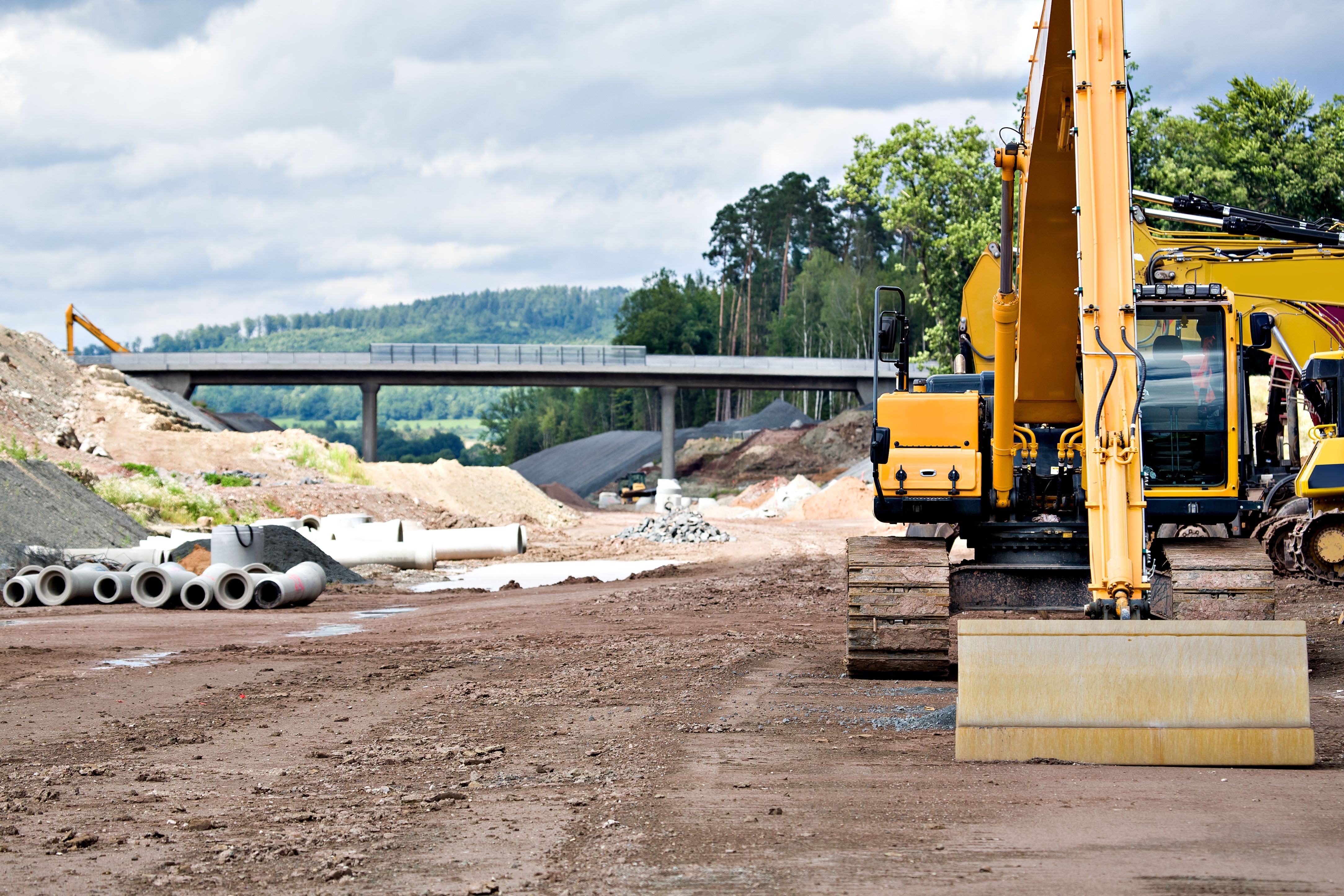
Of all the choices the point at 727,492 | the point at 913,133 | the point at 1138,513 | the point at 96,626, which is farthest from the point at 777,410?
the point at 1138,513

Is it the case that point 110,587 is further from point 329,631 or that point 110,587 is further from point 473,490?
point 473,490

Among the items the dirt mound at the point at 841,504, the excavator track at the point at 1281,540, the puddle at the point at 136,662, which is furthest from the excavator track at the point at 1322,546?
the dirt mound at the point at 841,504

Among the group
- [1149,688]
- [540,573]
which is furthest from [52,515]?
[1149,688]

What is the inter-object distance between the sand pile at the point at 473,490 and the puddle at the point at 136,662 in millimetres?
27172

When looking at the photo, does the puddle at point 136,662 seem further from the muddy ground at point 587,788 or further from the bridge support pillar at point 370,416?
the bridge support pillar at point 370,416

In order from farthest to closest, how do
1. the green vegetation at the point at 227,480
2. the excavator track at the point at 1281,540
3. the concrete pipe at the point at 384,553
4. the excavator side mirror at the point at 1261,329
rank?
the green vegetation at the point at 227,480 → the concrete pipe at the point at 384,553 → the excavator track at the point at 1281,540 → the excavator side mirror at the point at 1261,329

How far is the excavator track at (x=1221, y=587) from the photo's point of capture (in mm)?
9203

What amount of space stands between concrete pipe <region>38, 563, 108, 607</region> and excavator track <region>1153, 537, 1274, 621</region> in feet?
52.8

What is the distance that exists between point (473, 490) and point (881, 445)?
116 feet

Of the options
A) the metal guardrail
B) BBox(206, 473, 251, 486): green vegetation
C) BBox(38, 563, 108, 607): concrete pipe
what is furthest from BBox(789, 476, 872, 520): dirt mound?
BBox(38, 563, 108, 607): concrete pipe

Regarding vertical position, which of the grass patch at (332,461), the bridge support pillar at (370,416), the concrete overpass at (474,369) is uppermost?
the concrete overpass at (474,369)

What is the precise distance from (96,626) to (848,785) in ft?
42.2

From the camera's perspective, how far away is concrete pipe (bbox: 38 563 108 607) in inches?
759

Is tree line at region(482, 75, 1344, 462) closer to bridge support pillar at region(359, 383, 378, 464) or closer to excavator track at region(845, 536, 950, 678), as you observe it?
excavator track at region(845, 536, 950, 678)
